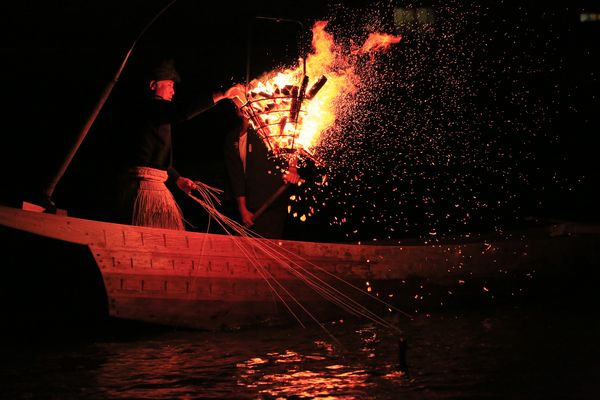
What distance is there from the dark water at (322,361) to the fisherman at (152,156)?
3.34 feet

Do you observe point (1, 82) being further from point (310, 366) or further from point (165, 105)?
point (310, 366)

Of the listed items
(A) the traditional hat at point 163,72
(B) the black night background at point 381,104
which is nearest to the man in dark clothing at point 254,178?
(A) the traditional hat at point 163,72

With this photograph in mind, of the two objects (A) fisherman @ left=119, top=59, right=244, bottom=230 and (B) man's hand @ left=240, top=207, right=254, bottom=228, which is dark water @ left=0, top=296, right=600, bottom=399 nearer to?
(A) fisherman @ left=119, top=59, right=244, bottom=230

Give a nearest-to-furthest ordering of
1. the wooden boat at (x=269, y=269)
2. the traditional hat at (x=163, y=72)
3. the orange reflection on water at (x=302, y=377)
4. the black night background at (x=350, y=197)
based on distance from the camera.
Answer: the orange reflection on water at (x=302, y=377)
the black night background at (x=350, y=197)
the wooden boat at (x=269, y=269)
the traditional hat at (x=163, y=72)

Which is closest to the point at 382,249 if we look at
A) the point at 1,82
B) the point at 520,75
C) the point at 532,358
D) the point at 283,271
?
the point at 283,271

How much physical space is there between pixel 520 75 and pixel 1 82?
322 inches

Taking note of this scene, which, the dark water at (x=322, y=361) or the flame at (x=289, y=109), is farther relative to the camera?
the flame at (x=289, y=109)

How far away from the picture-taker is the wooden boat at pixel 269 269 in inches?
270

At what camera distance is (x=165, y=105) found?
7637mm

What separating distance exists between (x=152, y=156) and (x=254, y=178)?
4.55 feet

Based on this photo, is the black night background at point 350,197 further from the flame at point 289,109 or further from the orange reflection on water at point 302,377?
the flame at point 289,109

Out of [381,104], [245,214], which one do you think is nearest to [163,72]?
[245,214]

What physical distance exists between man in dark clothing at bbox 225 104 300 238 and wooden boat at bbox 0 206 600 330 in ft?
3.37

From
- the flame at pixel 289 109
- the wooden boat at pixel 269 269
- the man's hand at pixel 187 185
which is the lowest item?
the wooden boat at pixel 269 269
